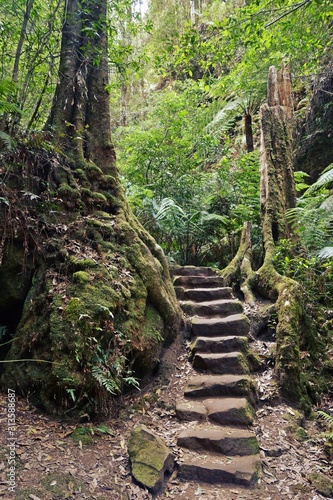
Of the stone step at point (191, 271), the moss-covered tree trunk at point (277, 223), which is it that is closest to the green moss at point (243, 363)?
the moss-covered tree trunk at point (277, 223)

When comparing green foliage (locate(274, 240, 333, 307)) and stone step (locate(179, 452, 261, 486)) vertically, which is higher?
green foliage (locate(274, 240, 333, 307))

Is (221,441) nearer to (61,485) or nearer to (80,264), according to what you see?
Answer: (61,485)

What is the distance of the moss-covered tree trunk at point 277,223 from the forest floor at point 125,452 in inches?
36.3

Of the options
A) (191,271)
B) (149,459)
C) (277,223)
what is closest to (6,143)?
(149,459)

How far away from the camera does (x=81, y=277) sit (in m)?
3.91

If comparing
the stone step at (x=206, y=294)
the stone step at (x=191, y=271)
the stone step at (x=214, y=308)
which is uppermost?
the stone step at (x=191, y=271)

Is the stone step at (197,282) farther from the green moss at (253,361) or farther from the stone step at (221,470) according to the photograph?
the stone step at (221,470)

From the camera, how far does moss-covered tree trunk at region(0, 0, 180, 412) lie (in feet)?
11.3

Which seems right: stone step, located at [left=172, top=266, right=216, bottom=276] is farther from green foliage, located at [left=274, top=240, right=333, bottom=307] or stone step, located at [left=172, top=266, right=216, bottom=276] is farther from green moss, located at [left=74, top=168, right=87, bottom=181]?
green moss, located at [left=74, top=168, right=87, bottom=181]

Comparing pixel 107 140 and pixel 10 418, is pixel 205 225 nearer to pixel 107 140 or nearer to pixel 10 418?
pixel 107 140

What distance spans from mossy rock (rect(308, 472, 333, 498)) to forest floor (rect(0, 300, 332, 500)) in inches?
1.1

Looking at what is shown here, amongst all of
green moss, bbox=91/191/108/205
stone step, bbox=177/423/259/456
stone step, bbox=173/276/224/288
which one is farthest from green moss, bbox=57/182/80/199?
stone step, bbox=177/423/259/456

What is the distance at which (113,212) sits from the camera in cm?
525

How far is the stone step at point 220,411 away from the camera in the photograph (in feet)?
12.6
